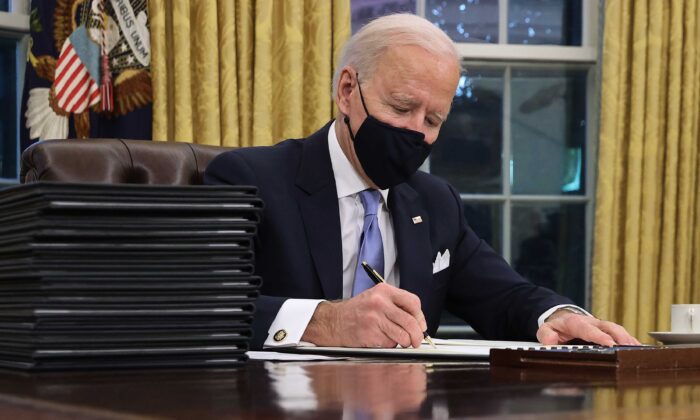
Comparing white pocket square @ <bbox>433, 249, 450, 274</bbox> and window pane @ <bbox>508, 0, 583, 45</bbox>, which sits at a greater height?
window pane @ <bbox>508, 0, 583, 45</bbox>

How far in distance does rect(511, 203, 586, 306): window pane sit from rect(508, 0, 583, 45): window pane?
2.24 feet

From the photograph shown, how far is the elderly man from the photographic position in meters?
2.10

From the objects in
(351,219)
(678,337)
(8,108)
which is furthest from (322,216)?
(8,108)

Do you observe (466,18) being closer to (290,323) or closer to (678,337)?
(678,337)

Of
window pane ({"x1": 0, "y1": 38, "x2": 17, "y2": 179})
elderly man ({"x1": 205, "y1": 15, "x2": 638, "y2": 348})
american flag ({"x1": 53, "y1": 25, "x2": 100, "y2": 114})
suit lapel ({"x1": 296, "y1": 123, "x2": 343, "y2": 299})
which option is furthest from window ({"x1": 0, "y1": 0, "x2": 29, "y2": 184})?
suit lapel ({"x1": 296, "y1": 123, "x2": 343, "y2": 299})

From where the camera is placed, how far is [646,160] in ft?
13.0

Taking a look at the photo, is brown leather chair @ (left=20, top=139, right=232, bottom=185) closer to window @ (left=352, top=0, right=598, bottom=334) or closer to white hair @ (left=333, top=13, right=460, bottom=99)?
white hair @ (left=333, top=13, right=460, bottom=99)

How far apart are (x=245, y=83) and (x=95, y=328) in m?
2.64

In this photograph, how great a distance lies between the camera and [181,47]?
11.4 feet

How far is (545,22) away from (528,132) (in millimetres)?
461

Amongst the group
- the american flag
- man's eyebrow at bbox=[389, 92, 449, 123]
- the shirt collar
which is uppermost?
the american flag

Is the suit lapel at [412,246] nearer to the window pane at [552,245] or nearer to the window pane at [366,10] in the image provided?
the window pane at [366,10]

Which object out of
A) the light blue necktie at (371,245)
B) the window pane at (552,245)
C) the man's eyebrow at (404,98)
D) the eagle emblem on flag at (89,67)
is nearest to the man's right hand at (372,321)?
the light blue necktie at (371,245)

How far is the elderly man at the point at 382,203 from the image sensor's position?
210 centimetres
